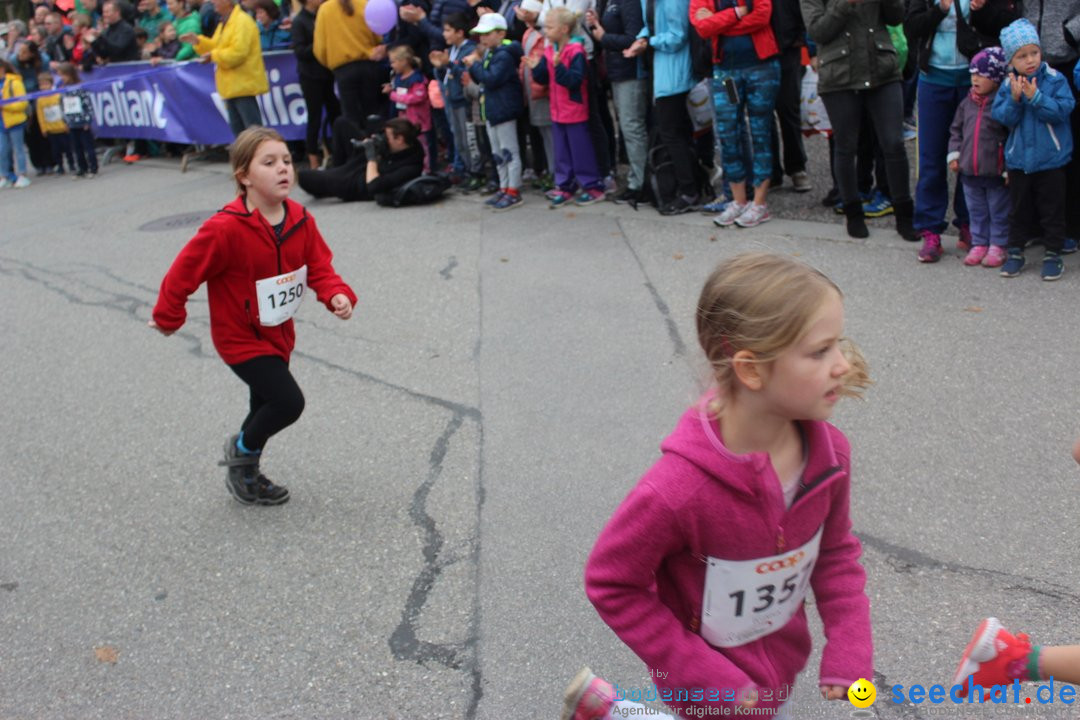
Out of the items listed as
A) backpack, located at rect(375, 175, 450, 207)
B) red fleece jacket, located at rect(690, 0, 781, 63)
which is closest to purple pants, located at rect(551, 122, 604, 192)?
backpack, located at rect(375, 175, 450, 207)

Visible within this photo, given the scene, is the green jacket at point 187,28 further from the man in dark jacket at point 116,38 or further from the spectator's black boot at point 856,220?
the spectator's black boot at point 856,220

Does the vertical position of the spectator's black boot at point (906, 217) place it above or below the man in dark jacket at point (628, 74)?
below

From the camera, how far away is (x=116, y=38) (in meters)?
16.2

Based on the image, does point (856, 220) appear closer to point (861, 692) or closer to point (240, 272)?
point (240, 272)

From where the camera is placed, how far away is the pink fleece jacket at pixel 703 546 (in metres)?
2.00

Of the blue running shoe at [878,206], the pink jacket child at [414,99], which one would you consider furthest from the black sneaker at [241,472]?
the pink jacket child at [414,99]

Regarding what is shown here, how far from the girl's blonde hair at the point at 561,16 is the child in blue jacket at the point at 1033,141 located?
3855mm

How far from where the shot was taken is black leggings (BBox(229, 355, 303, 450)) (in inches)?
169

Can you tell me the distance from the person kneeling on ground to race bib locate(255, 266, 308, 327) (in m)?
6.16

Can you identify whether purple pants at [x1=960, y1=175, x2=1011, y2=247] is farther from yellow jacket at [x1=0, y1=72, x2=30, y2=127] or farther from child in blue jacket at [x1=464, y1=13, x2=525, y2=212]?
yellow jacket at [x1=0, y1=72, x2=30, y2=127]

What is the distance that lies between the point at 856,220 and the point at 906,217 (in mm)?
333

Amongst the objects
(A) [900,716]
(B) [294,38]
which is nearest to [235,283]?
(A) [900,716]

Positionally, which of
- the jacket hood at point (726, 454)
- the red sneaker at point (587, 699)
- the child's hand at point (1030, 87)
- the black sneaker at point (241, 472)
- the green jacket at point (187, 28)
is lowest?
the black sneaker at point (241, 472)

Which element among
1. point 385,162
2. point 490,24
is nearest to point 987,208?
point 490,24
